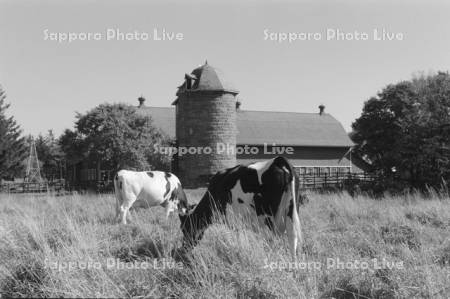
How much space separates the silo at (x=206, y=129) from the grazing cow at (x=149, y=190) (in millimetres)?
18979

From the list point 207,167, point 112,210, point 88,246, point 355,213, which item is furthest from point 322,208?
point 207,167

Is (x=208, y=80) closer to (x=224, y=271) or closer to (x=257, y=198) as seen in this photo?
(x=257, y=198)

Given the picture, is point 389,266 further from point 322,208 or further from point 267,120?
point 267,120

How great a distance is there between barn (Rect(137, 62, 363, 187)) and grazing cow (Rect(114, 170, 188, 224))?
19070 mm

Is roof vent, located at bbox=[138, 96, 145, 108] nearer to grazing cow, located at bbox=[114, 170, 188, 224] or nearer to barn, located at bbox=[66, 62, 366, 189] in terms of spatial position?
barn, located at bbox=[66, 62, 366, 189]

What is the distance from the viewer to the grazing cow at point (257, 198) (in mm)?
5258

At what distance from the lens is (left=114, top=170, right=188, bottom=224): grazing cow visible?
10.1 metres

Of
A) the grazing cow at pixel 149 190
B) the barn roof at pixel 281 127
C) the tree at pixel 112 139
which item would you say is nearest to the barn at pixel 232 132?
the barn roof at pixel 281 127

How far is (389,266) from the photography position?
14.7ft

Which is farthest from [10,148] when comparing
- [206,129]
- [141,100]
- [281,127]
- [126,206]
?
[126,206]

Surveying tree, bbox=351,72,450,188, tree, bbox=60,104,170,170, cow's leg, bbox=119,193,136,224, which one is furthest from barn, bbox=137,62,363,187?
cow's leg, bbox=119,193,136,224

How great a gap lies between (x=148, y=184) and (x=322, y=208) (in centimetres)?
503

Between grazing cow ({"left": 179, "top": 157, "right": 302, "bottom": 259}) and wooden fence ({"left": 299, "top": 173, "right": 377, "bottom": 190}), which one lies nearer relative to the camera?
grazing cow ({"left": 179, "top": 157, "right": 302, "bottom": 259})

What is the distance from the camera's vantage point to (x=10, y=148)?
3909cm
